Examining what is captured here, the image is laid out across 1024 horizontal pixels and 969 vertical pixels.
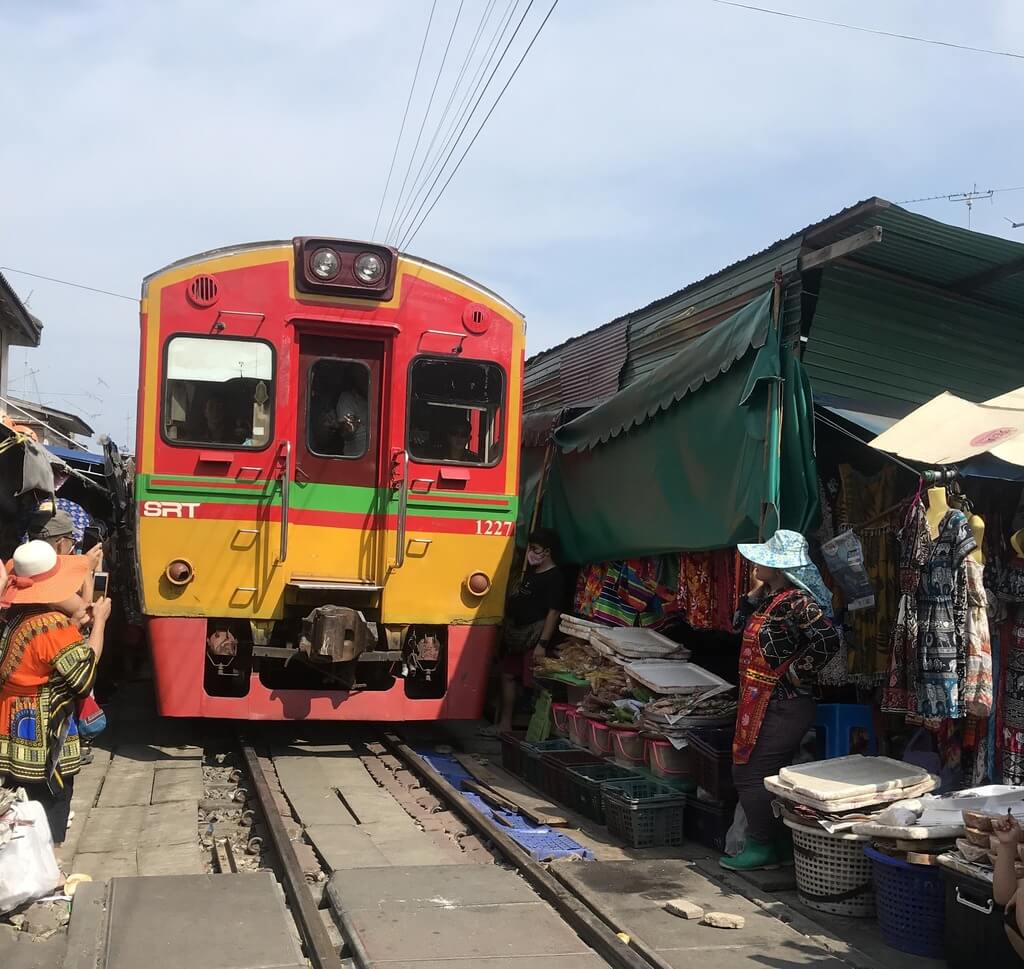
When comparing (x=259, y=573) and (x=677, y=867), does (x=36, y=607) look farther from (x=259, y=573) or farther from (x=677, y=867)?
(x=677, y=867)

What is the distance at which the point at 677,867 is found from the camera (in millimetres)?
5609

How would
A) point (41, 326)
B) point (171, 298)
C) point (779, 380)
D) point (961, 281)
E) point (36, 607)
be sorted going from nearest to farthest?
point (36, 607), point (779, 380), point (961, 281), point (171, 298), point (41, 326)

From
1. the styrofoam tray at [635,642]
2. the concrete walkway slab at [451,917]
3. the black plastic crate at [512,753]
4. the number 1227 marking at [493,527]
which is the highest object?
the number 1227 marking at [493,527]

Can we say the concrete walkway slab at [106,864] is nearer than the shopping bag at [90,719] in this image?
Yes

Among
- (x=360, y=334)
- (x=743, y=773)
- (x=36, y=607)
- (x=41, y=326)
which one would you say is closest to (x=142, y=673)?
(x=41, y=326)

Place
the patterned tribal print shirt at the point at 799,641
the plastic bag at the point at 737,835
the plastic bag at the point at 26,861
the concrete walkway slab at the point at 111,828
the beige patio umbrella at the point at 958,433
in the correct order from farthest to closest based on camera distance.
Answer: the concrete walkway slab at the point at 111,828
the plastic bag at the point at 737,835
the patterned tribal print shirt at the point at 799,641
the beige patio umbrella at the point at 958,433
the plastic bag at the point at 26,861

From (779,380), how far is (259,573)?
3769 millimetres

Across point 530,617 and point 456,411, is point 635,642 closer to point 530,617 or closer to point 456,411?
point 530,617

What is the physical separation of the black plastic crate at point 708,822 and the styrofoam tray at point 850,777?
0.69 meters

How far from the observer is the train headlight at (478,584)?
815 cm

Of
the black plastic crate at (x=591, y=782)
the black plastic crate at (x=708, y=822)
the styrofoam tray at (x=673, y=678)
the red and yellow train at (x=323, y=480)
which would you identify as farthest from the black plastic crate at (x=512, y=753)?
the black plastic crate at (x=708, y=822)

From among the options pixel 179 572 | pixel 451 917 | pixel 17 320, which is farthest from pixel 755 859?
pixel 17 320

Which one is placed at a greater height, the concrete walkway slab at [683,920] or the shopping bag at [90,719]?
the shopping bag at [90,719]

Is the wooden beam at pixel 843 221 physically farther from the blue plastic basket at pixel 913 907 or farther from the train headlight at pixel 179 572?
the train headlight at pixel 179 572
